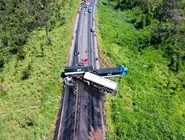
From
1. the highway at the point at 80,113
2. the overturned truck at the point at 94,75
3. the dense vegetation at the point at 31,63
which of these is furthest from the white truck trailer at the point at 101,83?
the dense vegetation at the point at 31,63

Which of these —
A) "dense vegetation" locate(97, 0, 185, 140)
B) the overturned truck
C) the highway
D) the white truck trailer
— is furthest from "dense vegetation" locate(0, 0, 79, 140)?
"dense vegetation" locate(97, 0, 185, 140)

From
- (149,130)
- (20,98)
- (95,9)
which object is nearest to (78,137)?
(149,130)

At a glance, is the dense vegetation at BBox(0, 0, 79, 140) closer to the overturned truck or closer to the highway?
the highway

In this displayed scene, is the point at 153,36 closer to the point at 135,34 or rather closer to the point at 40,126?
the point at 135,34

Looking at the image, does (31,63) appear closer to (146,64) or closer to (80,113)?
(80,113)

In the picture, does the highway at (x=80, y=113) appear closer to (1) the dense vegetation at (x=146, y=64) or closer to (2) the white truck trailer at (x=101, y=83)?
(2) the white truck trailer at (x=101, y=83)

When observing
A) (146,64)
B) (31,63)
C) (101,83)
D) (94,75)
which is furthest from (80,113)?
(146,64)

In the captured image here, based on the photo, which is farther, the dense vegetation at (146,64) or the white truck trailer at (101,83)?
the white truck trailer at (101,83)
